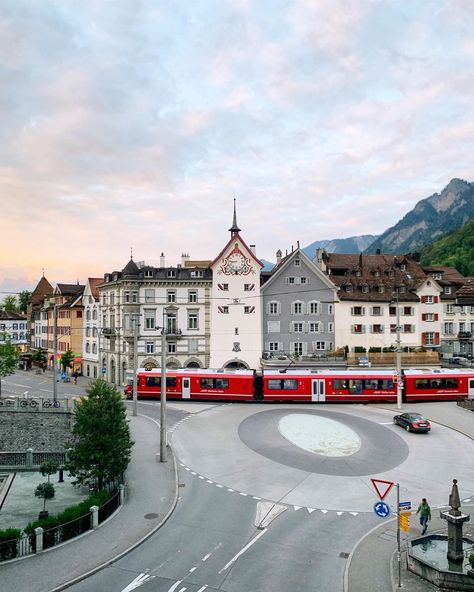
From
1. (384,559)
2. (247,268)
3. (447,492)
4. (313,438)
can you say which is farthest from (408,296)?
(384,559)

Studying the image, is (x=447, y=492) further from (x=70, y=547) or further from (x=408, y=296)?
(x=408, y=296)

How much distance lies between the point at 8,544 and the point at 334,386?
32958mm

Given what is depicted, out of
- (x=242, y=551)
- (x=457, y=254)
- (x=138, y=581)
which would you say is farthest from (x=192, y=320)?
(x=457, y=254)

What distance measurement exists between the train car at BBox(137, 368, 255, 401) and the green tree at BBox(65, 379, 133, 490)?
21.6 metres

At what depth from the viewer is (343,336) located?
196 feet

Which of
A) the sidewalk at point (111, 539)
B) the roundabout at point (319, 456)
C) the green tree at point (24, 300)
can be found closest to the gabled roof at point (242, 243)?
the roundabout at point (319, 456)

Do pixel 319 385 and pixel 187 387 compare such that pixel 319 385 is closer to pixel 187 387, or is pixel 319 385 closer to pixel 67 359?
pixel 187 387

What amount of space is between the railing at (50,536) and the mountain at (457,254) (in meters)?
128

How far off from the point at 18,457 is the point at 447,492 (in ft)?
88.1

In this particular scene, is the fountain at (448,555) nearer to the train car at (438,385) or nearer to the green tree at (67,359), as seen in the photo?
the train car at (438,385)

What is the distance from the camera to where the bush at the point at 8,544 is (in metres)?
18.4

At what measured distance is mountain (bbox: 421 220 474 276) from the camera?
133500 millimetres

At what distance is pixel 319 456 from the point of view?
98.8ft

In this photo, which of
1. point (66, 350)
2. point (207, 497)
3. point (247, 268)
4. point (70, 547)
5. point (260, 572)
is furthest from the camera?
point (66, 350)
